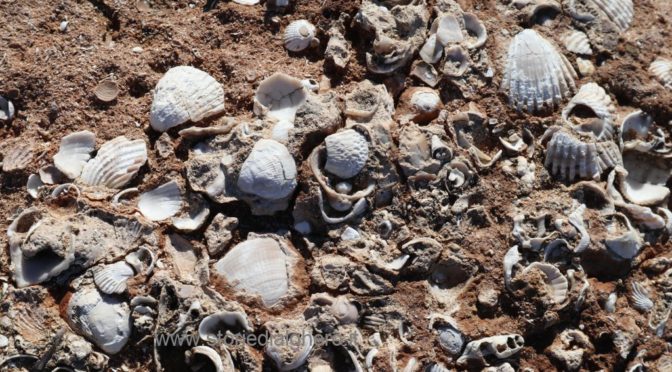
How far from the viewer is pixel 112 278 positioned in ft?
9.46

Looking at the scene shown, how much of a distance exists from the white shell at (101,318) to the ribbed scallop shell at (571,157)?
2.05 m

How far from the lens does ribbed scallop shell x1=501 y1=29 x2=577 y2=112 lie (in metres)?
3.40

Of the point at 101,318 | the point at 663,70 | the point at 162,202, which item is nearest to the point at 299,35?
the point at 162,202

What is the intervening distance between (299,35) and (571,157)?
1436 millimetres

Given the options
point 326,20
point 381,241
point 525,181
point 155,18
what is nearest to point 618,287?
point 525,181

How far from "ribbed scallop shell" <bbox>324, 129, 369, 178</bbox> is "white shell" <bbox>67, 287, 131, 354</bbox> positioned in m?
1.06

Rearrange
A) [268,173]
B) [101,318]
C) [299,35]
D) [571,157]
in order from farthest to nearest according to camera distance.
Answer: [299,35], [571,157], [268,173], [101,318]

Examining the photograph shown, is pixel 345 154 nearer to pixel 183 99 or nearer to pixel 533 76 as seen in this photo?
pixel 183 99

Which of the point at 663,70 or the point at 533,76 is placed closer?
the point at 533,76

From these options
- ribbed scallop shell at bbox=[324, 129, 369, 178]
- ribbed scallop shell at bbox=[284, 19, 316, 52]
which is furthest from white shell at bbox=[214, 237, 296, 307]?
ribbed scallop shell at bbox=[284, 19, 316, 52]

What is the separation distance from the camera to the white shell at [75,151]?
3.10 meters

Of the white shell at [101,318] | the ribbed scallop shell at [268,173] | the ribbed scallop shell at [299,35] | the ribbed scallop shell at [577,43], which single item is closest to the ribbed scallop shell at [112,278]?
the white shell at [101,318]

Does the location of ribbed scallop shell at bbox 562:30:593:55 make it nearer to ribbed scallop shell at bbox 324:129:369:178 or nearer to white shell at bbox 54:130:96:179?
ribbed scallop shell at bbox 324:129:369:178

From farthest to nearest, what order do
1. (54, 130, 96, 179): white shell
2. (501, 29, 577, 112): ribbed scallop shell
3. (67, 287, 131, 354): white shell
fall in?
(501, 29, 577, 112): ribbed scallop shell
(54, 130, 96, 179): white shell
(67, 287, 131, 354): white shell
